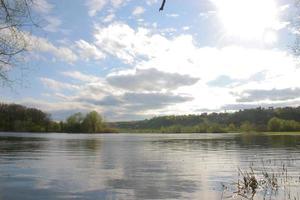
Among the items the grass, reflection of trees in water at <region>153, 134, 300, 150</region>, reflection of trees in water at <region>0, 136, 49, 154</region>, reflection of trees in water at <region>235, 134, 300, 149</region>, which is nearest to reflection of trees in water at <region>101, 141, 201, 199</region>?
the grass

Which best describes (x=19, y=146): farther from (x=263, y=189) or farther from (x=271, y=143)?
(x=263, y=189)

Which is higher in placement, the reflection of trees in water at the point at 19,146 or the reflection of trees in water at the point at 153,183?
the reflection of trees in water at the point at 19,146

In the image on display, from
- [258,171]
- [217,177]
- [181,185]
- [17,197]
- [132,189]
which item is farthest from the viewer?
[258,171]

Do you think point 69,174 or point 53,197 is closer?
point 53,197

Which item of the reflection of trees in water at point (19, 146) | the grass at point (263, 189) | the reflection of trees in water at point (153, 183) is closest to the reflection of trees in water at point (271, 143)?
the reflection of trees in water at point (19, 146)

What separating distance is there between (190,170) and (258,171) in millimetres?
5116

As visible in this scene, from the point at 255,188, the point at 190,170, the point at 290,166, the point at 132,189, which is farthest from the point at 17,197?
the point at 290,166

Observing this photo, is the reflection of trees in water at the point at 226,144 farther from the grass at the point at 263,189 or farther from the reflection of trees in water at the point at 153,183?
the grass at the point at 263,189

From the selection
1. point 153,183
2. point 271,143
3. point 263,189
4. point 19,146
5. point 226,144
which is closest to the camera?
point 263,189

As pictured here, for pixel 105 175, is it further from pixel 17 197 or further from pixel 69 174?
pixel 17 197

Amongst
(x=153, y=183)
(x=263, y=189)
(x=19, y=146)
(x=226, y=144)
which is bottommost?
(x=263, y=189)

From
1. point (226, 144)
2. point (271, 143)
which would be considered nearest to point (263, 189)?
point (226, 144)

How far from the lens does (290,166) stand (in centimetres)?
3769

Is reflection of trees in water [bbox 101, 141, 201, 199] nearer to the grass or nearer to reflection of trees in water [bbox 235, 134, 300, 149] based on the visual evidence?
the grass
